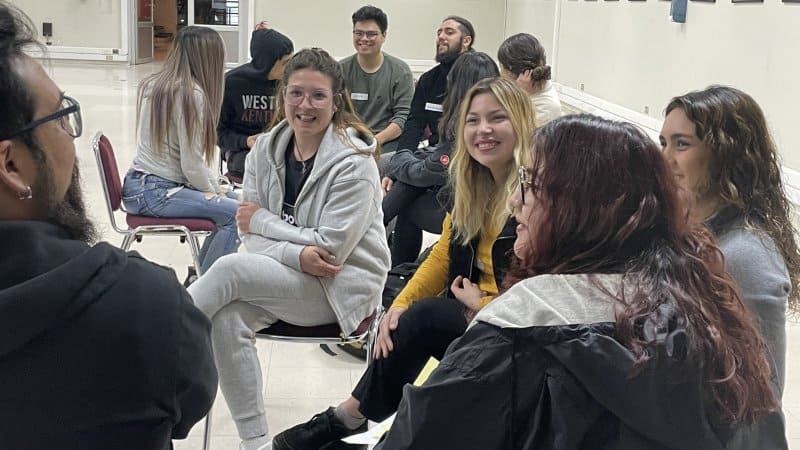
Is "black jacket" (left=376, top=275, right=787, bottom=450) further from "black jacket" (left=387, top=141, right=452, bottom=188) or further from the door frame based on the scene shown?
the door frame

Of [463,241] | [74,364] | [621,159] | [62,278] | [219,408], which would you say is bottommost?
[219,408]

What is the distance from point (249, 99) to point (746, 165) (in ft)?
11.1

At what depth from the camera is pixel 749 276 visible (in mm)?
1788

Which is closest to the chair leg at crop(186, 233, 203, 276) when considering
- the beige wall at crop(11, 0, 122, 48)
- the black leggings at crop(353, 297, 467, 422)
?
the black leggings at crop(353, 297, 467, 422)

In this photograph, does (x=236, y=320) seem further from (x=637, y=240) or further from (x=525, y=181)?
(x=637, y=240)

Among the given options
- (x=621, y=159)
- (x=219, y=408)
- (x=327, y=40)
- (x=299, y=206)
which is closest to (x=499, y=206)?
(x=299, y=206)

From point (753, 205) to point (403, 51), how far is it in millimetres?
14523

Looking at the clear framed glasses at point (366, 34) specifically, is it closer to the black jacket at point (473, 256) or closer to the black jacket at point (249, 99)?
the black jacket at point (249, 99)

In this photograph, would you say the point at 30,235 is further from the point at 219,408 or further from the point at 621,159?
the point at 219,408

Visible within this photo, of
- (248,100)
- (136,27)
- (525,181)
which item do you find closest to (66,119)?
(525,181)

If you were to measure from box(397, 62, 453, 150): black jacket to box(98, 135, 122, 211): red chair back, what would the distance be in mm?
1586

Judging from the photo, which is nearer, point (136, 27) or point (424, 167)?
point (424, 167)

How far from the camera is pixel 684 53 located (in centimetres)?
→ 821

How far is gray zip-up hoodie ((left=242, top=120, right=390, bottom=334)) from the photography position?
8.52 feet
